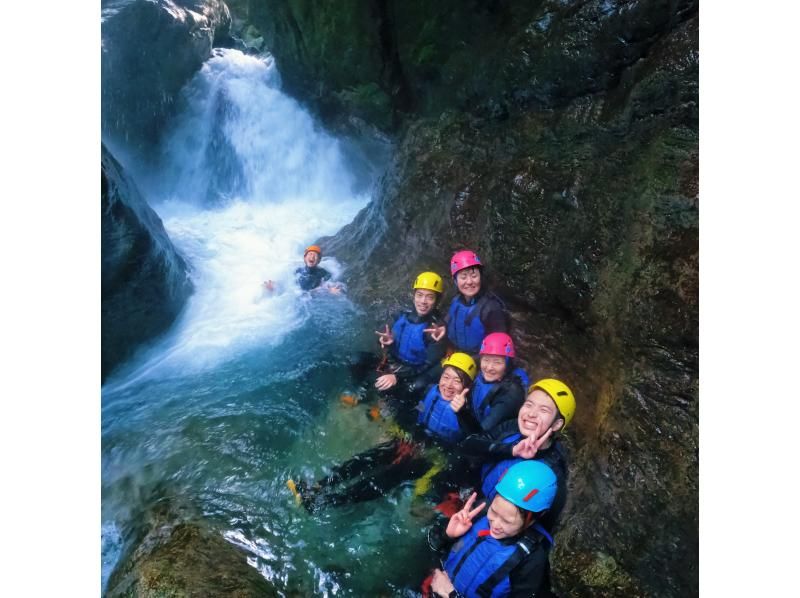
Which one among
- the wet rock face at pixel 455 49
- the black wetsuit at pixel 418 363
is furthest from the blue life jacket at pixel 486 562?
the wet rock face at pixel 455 49

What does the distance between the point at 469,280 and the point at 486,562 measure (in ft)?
7.91

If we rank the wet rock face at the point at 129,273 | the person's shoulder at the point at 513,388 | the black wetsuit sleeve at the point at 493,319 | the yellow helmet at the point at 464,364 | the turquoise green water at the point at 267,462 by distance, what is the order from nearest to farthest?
the turquoise green water at the point at 267,462 → the person's shoulder at the point at 513,388 → the yellow helmet at the point at 464,364 → the black wetsuit sleeve at the point at 493,319 → the wet rock face at the point at 129,273

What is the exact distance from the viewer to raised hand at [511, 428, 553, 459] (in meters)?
3.12

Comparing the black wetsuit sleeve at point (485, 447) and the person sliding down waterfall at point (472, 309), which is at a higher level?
the person sliding down waterfall at point (472, 309)

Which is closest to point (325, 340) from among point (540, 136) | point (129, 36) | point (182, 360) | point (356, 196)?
point (182, 360)

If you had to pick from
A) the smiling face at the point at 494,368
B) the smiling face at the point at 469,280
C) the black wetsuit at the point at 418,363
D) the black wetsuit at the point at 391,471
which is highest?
the smiling face at the point at 469,280

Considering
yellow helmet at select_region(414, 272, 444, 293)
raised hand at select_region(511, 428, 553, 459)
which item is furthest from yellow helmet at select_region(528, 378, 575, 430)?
yellow helmet at select_region(414, 272, 444, 293)

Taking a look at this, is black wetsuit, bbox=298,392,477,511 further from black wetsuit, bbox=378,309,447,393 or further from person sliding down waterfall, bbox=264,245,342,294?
person sliding down waterfall, bbox=264,245,342,294

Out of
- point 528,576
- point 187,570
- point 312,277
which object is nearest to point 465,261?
point 528,576

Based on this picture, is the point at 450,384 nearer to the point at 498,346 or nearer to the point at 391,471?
the point at 498,346

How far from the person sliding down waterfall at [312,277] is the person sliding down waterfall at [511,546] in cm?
462

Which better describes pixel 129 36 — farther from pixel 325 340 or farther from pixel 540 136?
pixel 540 136

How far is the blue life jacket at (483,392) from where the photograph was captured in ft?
12.5

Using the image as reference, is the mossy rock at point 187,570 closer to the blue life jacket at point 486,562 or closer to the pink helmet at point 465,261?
the blue life jacket at point 486,562
